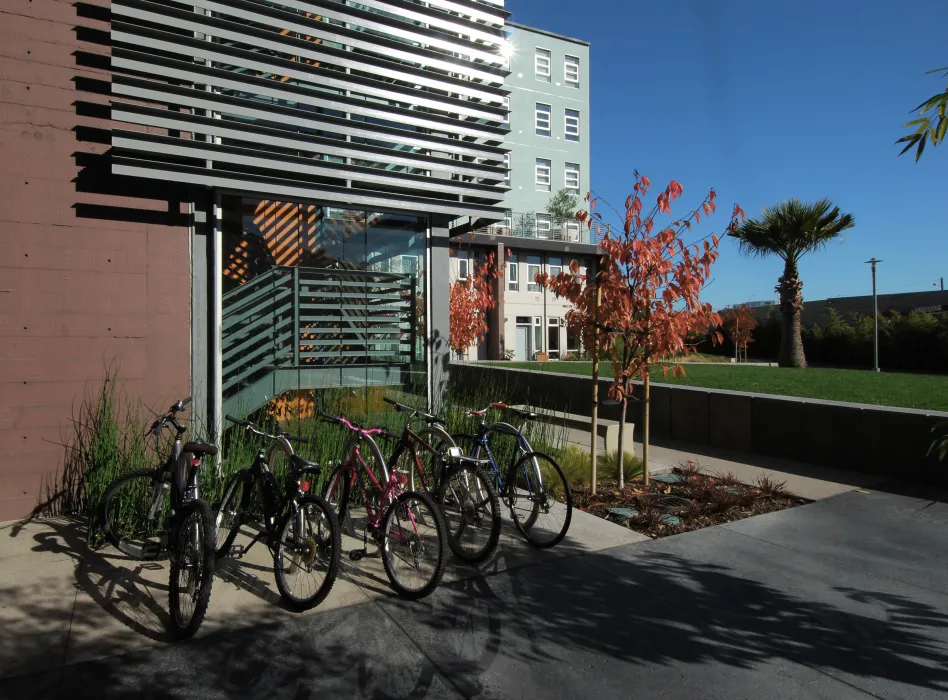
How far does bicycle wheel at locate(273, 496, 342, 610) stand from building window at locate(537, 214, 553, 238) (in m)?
37.3

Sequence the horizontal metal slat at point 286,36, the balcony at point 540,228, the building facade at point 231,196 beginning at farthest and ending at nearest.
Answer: the balcony at point 540,228, the horizontal metal slat at point 286,36, the building facade at point 231,196

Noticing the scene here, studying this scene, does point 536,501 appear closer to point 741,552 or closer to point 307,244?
point 741,552

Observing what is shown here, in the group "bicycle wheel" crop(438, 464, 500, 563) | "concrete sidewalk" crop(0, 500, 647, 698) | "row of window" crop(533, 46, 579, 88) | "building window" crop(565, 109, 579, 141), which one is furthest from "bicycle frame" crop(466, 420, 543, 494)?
"building window" crop(565, 109, 579, 141)

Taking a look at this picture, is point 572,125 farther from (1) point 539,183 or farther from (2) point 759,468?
(2) point 759,468

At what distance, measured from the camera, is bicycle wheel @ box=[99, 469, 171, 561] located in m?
4.93

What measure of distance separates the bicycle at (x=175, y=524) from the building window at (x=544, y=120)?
3995 centimetres

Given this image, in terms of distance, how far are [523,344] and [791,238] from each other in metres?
17.9

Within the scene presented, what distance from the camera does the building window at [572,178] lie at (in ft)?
143

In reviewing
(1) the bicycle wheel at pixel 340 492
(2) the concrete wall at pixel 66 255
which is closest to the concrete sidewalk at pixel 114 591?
(1) the bicycle wheel at pixel 340 492

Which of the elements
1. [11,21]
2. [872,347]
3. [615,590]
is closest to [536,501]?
[615,590]

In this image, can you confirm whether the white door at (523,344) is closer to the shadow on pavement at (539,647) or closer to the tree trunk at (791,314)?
the tree trunk at (791,314)

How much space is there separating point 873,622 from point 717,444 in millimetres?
6241

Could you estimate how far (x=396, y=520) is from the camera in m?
4.40

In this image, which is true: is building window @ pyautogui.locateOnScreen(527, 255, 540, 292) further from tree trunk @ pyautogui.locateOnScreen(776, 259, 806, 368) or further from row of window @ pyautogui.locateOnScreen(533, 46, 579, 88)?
tree trunk @ pyautogui.locateOnScreen(776, 259, 806, 368)
